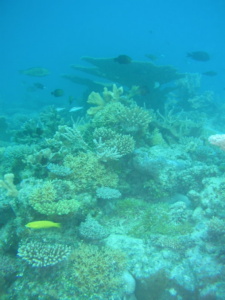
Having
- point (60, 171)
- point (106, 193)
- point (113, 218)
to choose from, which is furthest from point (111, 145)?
point (113, 218)

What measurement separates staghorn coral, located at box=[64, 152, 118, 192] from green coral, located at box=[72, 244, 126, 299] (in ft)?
4.61

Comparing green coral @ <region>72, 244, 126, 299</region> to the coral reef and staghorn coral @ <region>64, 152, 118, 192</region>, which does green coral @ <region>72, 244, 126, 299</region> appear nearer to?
the coral reef

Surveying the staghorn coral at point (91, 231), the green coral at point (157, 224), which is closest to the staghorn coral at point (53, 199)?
the staghorn coral at point (91, 231)

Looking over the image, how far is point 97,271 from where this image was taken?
3.42 m

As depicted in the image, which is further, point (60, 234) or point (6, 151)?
point (6, 151)

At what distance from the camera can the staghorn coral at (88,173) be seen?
4.72 m

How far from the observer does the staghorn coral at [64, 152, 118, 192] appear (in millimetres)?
4719

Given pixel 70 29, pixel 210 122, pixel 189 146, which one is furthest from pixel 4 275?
pixel 70 29

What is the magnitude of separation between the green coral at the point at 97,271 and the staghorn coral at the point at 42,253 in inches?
11.4

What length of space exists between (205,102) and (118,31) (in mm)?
Result: 137960

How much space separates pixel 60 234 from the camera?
3.79m

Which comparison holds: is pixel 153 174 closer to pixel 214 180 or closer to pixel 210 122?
pixel 214 180

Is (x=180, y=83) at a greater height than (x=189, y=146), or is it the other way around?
(x=189, y=146)

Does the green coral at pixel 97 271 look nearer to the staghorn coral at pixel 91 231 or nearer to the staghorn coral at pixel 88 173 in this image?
the staghorn coral at pixel 91 231
